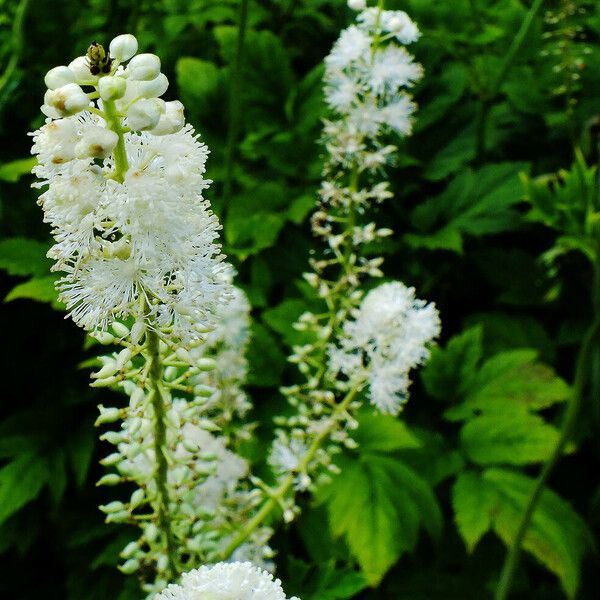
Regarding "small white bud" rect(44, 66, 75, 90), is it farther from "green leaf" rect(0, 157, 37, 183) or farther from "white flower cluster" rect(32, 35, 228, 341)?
"green leaf" rect(0, 157, 37, 183)

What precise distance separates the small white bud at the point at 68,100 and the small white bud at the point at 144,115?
1.9 inches

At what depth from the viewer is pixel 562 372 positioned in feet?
8.11

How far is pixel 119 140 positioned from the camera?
2.63 feet

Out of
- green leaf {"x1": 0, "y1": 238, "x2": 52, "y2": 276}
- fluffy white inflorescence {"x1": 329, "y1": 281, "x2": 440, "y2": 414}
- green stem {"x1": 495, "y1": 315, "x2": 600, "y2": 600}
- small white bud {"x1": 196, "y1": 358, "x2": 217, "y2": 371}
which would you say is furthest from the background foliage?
small white bud {"x1": 196, "y1": 358, "x2": 217, "y2": 371}

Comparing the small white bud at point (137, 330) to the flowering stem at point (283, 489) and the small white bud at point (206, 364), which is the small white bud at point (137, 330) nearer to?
the small white bud at point (206, 364)

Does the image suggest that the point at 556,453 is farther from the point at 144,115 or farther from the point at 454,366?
the point at 144,115

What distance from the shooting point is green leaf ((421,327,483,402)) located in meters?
1.95

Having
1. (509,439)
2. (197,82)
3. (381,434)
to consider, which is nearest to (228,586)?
(381,434)

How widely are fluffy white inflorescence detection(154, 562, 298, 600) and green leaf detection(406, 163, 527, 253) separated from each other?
1459 mm

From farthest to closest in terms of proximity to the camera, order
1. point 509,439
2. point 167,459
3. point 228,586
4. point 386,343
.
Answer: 1. point 509,439
2. point 386,343
3. point 167,459
4. point 228,586

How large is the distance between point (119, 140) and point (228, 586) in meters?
0.48

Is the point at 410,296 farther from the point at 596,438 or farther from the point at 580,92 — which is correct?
the point at 580,92

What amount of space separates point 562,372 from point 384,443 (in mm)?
1028

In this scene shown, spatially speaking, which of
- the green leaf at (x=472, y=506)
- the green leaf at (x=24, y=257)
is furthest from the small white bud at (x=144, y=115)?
the green leaf at (x=472, y=506)
